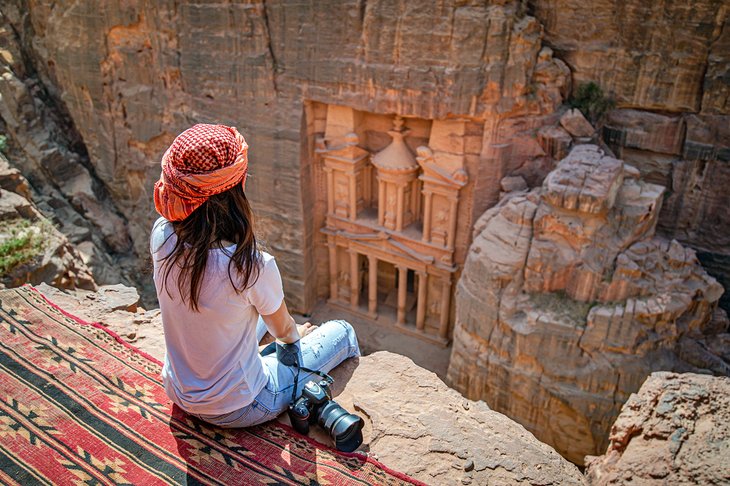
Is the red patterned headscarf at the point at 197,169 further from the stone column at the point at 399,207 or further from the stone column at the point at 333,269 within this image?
the stone column at the point at 333,269

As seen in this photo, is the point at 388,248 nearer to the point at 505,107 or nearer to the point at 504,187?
the point at 504,187

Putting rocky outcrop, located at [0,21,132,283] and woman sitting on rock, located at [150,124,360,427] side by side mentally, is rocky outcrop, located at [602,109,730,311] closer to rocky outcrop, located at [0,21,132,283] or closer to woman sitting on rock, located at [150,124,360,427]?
woman sitting on rock, located at [150,124,360,427]

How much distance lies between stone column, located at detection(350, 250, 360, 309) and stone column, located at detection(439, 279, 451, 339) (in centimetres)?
214

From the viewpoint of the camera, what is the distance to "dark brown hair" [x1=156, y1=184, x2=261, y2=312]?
3.05m

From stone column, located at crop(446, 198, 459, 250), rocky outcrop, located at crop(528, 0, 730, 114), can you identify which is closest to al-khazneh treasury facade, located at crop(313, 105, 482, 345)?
stone column, located at crop(446, 198, 459, 250)

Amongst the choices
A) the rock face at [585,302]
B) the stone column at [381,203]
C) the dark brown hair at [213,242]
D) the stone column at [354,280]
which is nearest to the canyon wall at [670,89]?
the rock face at [585,302]

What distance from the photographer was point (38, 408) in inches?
148

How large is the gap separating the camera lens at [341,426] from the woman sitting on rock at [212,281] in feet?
1.18

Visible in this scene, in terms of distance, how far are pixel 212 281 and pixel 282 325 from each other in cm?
62

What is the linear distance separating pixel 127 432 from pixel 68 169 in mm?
14417

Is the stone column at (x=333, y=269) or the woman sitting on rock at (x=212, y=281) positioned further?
the stone column at (x=333, y=269)

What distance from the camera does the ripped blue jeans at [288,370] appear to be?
356cm

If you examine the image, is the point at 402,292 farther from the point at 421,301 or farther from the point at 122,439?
the point at 122,439

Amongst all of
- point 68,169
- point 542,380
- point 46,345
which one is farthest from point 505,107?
point 68,169
